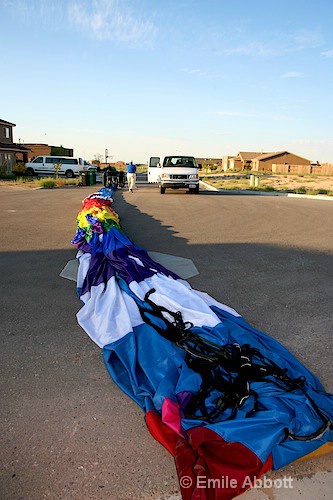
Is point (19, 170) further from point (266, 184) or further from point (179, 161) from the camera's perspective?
point (266, 184)

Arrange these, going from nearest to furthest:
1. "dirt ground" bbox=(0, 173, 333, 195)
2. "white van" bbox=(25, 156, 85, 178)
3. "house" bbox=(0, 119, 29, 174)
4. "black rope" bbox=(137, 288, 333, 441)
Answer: "black rope" bbox=(137, 288, 333, 441)
"dirt ground" bbox=(0, 173, 333, 195)
"white van" bbox=(25, 156, 85, 178)
"house" bbox=(0, 119, 29, 174)

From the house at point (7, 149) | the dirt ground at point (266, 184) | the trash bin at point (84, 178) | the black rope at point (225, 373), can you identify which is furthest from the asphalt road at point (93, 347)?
the house at point (7, 149)

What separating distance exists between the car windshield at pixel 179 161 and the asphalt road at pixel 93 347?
1256 centimetres

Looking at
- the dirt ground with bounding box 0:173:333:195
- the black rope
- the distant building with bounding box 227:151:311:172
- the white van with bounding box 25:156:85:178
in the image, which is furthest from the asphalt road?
the distant building with bounding box 227:151:311:172

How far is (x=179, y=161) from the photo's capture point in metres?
22.7

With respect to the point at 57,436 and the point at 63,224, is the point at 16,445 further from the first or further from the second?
the point at 63,224

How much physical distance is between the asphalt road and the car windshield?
41.2 feet

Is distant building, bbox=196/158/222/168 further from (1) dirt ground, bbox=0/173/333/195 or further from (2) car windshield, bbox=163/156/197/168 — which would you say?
(2) car windshield, bbox=163/156/197/168

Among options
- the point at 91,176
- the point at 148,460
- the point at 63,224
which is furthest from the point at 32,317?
the point at 91,176

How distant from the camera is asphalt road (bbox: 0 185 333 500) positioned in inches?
93.0

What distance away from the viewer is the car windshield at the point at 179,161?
22375 millimetres

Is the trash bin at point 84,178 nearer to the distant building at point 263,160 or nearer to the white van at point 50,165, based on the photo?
the white van at point 50,165

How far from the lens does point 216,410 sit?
2717 mm

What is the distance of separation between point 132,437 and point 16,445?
76cm
